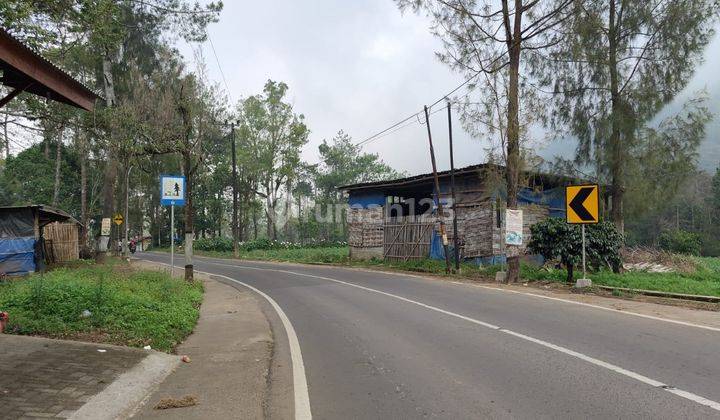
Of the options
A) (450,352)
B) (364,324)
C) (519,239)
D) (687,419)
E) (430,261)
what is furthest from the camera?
(430,261)

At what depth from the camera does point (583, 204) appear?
47.2 ft

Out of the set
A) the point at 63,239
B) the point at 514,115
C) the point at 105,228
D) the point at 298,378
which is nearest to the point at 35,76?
the point at 298,378

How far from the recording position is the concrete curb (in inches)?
197

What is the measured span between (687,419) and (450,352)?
3163mm

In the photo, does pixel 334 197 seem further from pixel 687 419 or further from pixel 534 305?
pixel 687 419

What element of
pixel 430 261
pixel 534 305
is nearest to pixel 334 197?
pixel 430 261

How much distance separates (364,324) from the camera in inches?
384

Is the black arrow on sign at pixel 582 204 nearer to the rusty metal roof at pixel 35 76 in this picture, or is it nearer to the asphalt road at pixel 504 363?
the asphalt road at pixel 504 363

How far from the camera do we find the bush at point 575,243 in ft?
52.9

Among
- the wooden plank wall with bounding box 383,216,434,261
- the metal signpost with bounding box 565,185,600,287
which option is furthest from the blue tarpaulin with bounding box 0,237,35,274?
the metal signpost with bounding box 565,185,600,287

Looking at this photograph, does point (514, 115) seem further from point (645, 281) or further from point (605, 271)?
point (645, 281)

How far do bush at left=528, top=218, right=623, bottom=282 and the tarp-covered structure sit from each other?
731 inches

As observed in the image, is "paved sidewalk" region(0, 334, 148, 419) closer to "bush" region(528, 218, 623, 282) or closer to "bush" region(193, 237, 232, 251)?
"bush" region(528, 218, 623, 282)

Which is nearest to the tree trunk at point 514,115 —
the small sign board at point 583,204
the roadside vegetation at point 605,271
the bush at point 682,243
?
the roadside vegetation at point 605,271
